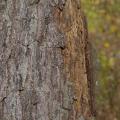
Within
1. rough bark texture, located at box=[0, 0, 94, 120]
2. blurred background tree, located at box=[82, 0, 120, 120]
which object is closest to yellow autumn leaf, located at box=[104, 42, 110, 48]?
blurred background tree, located at box=[82, 0, 120, 120]

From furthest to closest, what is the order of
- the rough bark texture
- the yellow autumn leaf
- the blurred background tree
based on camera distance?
1. the yellow autumn leaf
2. the blurred background tree
3. the rough bark texture

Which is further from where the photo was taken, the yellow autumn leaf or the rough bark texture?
the yellow autumn leaf

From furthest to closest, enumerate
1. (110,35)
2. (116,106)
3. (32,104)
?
(110,35), (116,106), (32,104)

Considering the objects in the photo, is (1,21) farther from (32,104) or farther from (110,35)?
(110,35)

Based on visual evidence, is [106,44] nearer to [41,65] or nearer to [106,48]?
[106,48]

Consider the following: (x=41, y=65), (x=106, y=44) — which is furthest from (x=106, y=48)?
(x=41, y=65)

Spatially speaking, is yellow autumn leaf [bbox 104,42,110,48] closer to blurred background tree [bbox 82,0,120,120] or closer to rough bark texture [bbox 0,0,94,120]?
blurred background tree [bbox 82,0,120,120]

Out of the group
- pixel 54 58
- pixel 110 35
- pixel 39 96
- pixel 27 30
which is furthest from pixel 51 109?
pixel 110 35
